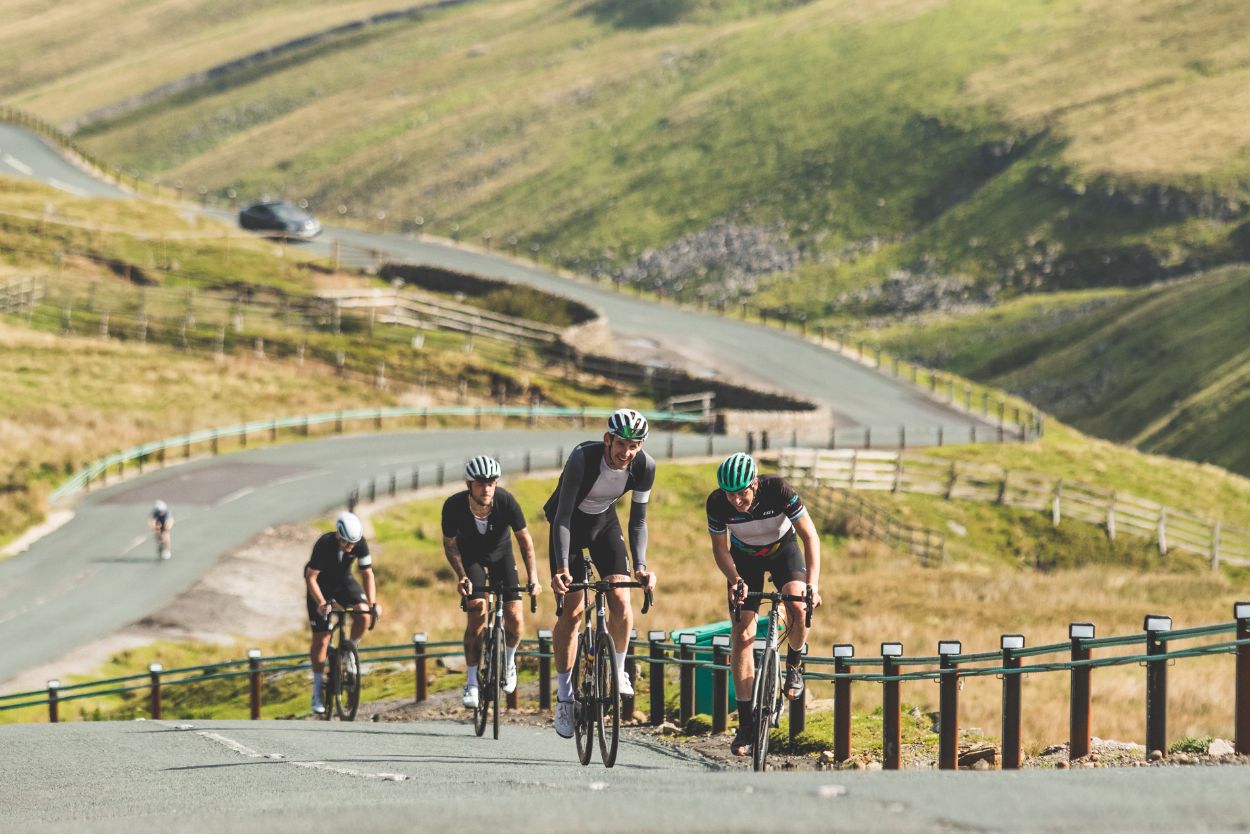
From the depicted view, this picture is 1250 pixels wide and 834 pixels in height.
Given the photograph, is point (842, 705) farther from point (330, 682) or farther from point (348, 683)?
point (330, 682)

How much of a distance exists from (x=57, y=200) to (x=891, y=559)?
5342 cm

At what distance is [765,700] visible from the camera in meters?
11.4

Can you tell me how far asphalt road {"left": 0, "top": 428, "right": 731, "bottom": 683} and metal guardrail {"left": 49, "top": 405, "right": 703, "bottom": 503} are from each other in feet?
2.28

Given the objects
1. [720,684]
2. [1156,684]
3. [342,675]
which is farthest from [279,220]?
[1156,684]

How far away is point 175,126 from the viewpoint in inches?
7215

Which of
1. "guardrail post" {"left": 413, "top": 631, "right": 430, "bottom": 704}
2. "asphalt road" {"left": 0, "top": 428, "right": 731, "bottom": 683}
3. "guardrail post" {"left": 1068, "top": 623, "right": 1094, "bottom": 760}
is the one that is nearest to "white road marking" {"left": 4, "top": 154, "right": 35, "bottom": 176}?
"asphalt road" {"left": 0, "top": 428, "right": 731, "bottom": 683}

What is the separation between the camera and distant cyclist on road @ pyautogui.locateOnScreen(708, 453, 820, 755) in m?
11.4

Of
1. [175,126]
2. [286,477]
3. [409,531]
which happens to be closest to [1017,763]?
[409,531]

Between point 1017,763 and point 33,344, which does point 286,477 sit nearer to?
point 33,344

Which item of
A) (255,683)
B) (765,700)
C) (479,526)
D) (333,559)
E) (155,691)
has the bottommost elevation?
(155,691)

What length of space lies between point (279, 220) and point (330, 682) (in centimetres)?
6282

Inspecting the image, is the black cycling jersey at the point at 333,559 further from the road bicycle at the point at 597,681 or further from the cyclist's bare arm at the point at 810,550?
the cyclist's bare arm at the point at 810,550

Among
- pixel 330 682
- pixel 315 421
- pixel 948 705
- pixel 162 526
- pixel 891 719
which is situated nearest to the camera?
pixel 948 705

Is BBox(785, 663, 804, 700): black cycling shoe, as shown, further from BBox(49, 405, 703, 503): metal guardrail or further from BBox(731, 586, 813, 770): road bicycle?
BBox(49, 405, 703, 503): metal guardrail
